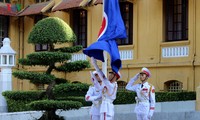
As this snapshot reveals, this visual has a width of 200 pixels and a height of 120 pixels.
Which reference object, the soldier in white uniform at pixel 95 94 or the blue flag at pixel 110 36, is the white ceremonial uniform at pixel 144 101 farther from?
the blue flag at pixel 110 36

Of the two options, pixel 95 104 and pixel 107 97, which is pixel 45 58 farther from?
pixel 107 97

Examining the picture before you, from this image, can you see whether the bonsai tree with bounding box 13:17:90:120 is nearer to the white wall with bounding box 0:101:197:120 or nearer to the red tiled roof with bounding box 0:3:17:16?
the white wall with bounding box 0:101:197:120

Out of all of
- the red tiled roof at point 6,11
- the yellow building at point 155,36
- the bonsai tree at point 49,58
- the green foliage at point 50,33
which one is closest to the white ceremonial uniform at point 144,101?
the bonsai tree at point 49,58

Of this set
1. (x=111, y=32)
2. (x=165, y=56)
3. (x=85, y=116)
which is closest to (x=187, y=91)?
(x=165, y=56)

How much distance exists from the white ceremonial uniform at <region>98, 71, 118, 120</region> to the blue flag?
0.30 m

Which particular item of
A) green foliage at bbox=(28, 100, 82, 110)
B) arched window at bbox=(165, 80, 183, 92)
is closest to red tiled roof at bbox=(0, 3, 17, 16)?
arched window at bbox=(165, 80, 183, 92)

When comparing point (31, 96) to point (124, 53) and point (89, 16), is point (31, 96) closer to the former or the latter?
point (124, 53)

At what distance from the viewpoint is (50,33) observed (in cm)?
1520

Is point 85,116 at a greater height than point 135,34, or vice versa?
point 135,34

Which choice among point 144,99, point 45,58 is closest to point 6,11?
point 45,58

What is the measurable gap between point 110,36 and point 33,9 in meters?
19.8

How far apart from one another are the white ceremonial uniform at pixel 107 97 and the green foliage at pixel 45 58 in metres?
3.57

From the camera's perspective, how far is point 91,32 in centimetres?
2802

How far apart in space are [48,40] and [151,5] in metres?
10.7
